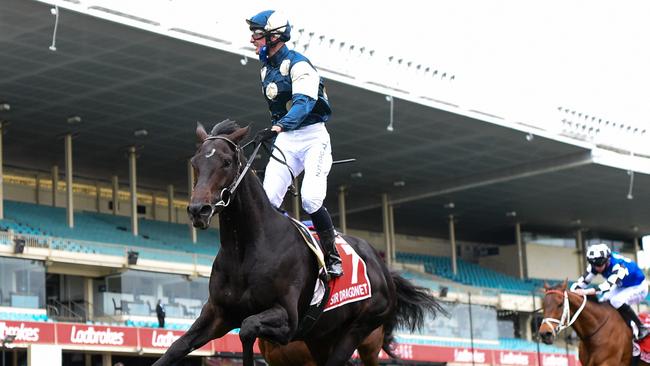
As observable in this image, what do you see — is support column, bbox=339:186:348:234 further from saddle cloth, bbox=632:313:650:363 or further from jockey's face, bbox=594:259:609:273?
saddle cloth, bbox=632:313:650:363

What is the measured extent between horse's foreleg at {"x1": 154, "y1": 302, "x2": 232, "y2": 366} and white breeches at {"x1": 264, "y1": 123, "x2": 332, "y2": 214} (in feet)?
3.45

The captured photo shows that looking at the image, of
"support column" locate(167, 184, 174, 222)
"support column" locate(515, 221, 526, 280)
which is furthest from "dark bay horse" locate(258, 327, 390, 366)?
"support column" locate(515, 221, 526, 280)

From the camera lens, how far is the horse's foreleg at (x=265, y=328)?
7.12 meters

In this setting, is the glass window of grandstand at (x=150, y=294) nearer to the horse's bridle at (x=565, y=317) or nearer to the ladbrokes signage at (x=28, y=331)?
the ladbrokes signage at (x=28, y=331)

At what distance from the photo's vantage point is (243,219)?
7605mm

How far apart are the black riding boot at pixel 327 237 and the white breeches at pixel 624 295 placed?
691cm

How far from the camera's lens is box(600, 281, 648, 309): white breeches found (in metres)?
14.4

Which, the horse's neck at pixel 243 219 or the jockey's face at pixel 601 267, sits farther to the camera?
the jockey's face at pixel 601 267

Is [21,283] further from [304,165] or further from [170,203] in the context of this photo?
[304,165]

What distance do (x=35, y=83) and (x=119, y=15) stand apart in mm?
→ 5569

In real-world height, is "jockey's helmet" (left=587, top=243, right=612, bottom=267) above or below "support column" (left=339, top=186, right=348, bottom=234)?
below

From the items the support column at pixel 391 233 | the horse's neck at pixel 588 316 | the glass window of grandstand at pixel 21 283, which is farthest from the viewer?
the support column at pixel 391 233

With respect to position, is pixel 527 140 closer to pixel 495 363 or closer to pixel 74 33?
pixel 495 363

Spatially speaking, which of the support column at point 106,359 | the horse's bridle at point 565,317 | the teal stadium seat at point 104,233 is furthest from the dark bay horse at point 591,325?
the teal stadium seat at point 104,233
